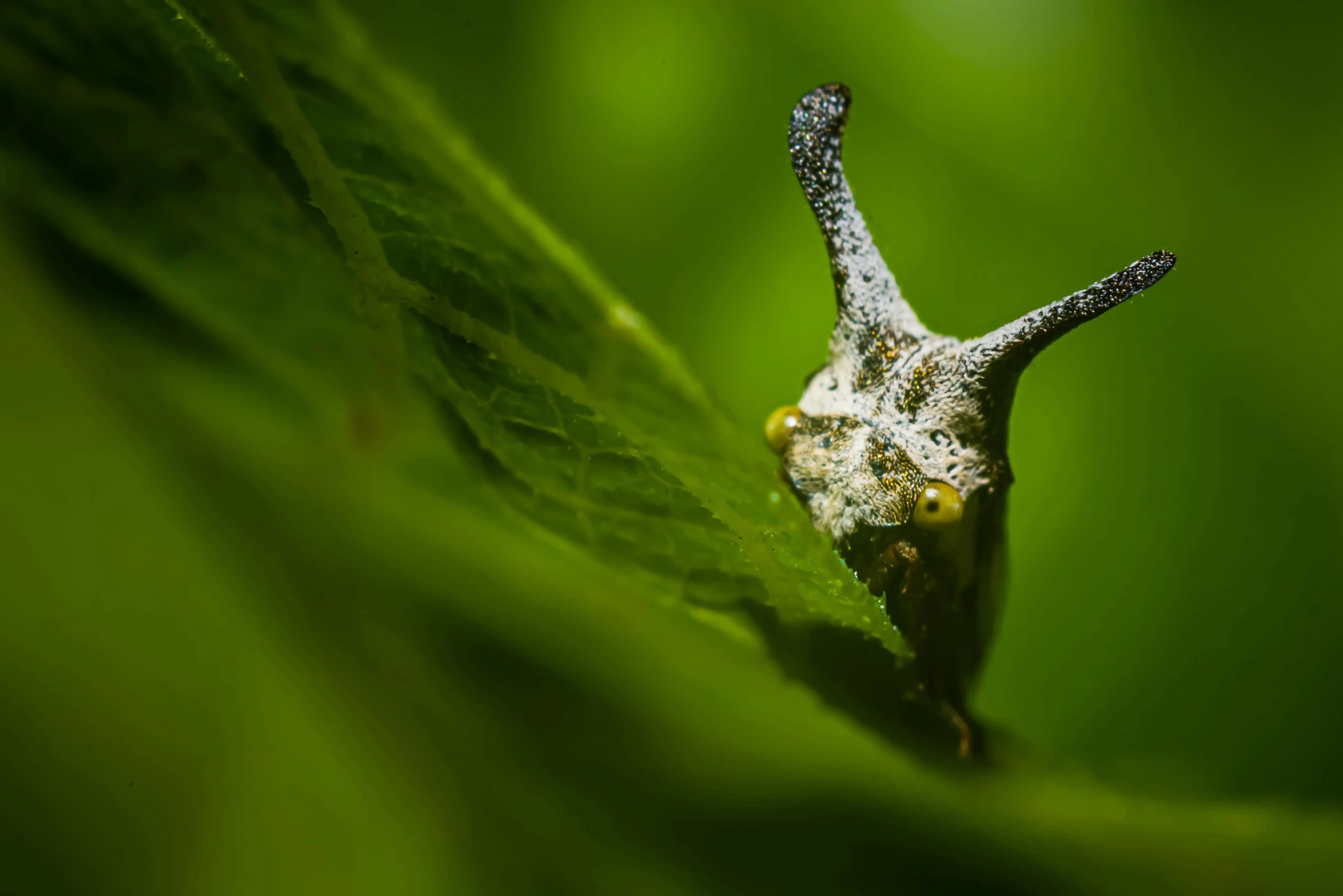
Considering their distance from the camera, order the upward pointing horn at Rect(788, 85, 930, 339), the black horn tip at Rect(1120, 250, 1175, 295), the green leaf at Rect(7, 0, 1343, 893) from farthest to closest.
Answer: the upward pointing horn at Rect(788, 85, 930, 339) → the black horn tip at Rect(1120, 250, 1175, 295) → the green leaf at Rect(7, 0, 1343, 893)

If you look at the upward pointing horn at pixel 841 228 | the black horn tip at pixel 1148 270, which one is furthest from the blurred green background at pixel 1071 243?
the black horn tip at pixel 1148 270

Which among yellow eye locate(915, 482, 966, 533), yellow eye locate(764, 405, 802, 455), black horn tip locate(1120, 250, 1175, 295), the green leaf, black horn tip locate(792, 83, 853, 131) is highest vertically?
black horn tip locate(792, 83, 853, 131)

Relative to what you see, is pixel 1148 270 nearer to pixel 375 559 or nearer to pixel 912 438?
pixel 912 438

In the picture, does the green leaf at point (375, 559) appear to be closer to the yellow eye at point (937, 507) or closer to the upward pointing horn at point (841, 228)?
the yellow eye at point (937, 507)

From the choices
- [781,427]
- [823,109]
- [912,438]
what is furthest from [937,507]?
[823,109]

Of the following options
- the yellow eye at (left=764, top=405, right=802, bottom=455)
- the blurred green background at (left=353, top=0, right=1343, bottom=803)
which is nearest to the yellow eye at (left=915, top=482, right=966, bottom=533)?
the yellow eye at (left=764, top=405, right=802, bottom=455)

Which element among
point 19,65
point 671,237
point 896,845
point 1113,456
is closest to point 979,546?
point 1113,456

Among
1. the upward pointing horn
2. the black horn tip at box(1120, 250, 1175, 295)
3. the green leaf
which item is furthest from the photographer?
the upward pointing horn

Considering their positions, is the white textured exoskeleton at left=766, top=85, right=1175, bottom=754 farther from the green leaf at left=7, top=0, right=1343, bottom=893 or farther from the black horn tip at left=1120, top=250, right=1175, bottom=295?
the green leaf at left=7, top=0, right=1343, bottom=893

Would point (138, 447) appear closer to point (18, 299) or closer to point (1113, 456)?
point (18, 299)
